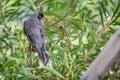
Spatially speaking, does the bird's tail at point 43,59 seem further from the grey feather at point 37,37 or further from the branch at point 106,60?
the branch at point 106,60

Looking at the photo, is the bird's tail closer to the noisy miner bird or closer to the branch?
the noisy miner bird

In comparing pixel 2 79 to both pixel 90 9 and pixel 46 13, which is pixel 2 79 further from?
pixel 90 9

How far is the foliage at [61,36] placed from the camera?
891 millimetres

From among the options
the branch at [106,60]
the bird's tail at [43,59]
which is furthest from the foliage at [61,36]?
the branch at [106,60]

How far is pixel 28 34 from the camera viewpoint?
92cm

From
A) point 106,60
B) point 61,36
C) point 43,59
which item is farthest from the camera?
point 61,36

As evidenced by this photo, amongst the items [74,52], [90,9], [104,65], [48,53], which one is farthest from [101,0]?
[104,65]

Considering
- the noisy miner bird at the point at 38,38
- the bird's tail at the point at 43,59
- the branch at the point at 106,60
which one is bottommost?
the bird's tail at the point at 43,59

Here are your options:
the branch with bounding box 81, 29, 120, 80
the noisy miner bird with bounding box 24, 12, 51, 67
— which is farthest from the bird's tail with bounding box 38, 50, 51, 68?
the branch with bounding box 81, 29, 120, 80

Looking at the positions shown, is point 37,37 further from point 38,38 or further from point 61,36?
point 61,36

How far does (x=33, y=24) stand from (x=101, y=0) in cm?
27

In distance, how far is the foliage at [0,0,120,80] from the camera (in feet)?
2.92

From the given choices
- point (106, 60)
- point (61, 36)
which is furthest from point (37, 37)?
point (106, 60)

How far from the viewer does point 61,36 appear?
39.6 inches
